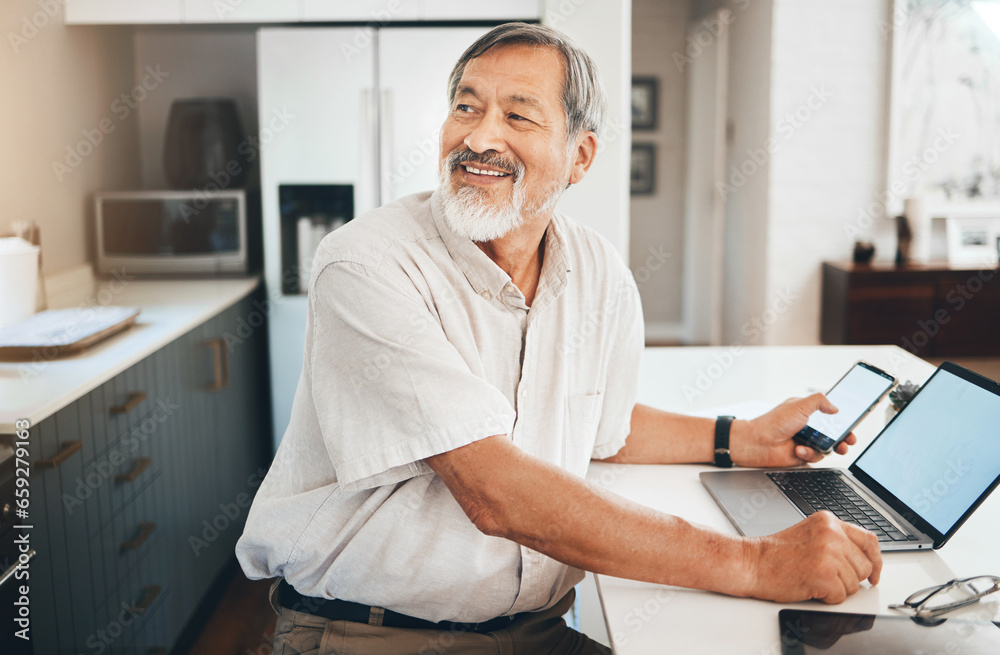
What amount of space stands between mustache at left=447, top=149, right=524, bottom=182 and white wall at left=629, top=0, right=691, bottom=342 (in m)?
4.76

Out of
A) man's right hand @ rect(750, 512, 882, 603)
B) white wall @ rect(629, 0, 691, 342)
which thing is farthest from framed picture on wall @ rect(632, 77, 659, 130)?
man's right hand @ rect(750, 512, 882, 603)

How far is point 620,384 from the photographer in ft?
4.27

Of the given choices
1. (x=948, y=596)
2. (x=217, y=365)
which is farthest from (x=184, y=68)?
(x=948, y=596)

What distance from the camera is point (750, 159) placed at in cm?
487

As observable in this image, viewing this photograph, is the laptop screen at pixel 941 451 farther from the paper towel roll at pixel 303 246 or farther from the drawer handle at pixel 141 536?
the paper towel roll at pixel 303 246

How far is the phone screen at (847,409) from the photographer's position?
4.10 ft

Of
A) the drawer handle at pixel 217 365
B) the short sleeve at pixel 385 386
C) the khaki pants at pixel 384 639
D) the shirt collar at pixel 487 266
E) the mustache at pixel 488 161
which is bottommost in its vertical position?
the khaki pants at pixel 384 639

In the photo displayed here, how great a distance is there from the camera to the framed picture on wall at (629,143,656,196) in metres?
5.80

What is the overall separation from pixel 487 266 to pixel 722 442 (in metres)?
0.52

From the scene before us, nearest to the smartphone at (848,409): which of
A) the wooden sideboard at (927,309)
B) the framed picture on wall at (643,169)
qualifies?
the wooden sideboard at (927,309)

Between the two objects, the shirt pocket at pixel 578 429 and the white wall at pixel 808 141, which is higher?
the white wall at pixel 808 141

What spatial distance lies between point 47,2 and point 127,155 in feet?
2.18

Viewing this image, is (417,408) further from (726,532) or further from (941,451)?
(941,451)

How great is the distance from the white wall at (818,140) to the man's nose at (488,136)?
12.5 ft
